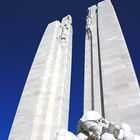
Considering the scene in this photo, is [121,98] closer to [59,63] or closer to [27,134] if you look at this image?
[27,134]

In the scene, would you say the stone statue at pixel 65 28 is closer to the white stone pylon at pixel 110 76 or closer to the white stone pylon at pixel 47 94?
the white stone pylon at pixel 47 94

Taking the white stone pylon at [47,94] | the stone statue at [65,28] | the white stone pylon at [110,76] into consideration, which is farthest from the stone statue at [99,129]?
the stone statue at [65,28]

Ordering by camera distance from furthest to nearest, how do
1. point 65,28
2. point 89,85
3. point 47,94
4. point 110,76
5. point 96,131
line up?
point 65,28 → point 47,94 → point 89,85 → point 110,76 → point 96,131

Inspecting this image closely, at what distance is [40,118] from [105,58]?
2.81 metres

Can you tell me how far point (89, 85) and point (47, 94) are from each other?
1.73m

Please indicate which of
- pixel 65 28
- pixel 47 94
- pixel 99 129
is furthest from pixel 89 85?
pixel 65 28

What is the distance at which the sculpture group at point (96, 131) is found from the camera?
3.05 m

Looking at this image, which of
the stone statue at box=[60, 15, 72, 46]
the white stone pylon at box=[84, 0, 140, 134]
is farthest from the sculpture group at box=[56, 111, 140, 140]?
the stone statue at box=[60, 15, 72, 46]

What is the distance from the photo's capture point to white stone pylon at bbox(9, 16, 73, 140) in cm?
736

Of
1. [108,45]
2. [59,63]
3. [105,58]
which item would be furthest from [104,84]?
[59,63]

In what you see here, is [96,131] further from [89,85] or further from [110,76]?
[89,85]

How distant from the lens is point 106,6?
9.91 metres

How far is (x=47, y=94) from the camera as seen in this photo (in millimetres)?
8422

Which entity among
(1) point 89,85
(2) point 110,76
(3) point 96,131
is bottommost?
(3) point 96,131
